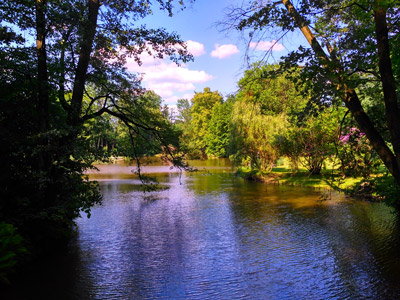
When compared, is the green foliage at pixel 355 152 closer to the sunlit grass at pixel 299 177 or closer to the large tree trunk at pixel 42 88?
the sunlit grass at pixel 299 177

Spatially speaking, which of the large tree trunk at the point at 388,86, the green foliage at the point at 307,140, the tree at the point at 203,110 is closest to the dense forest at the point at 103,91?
the large tree trunk at the point at 388,86

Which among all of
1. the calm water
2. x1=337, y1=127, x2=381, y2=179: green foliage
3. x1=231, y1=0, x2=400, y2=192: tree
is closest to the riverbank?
x1=337, y1=127, x2=381, y2=179: green foliage

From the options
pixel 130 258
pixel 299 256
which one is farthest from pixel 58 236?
pixel 299 256

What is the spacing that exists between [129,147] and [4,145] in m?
3.94

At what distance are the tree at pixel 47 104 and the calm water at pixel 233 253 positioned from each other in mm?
1648

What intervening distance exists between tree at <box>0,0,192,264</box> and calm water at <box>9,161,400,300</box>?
5.41 feet

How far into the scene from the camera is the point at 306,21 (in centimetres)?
560

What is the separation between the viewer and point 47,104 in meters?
8.04

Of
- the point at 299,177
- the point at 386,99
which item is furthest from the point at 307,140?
the point at 386,99

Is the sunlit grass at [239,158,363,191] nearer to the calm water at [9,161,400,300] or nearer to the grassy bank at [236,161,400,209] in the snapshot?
the grassy bank at [236,161,400,209]

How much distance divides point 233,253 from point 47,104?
6.36 meters

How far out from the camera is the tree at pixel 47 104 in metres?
7.44

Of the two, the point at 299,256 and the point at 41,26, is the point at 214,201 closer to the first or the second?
the point at 299,256

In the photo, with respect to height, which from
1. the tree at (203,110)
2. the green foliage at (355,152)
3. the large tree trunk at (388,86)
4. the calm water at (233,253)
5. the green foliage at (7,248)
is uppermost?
the tree at (203,110)
